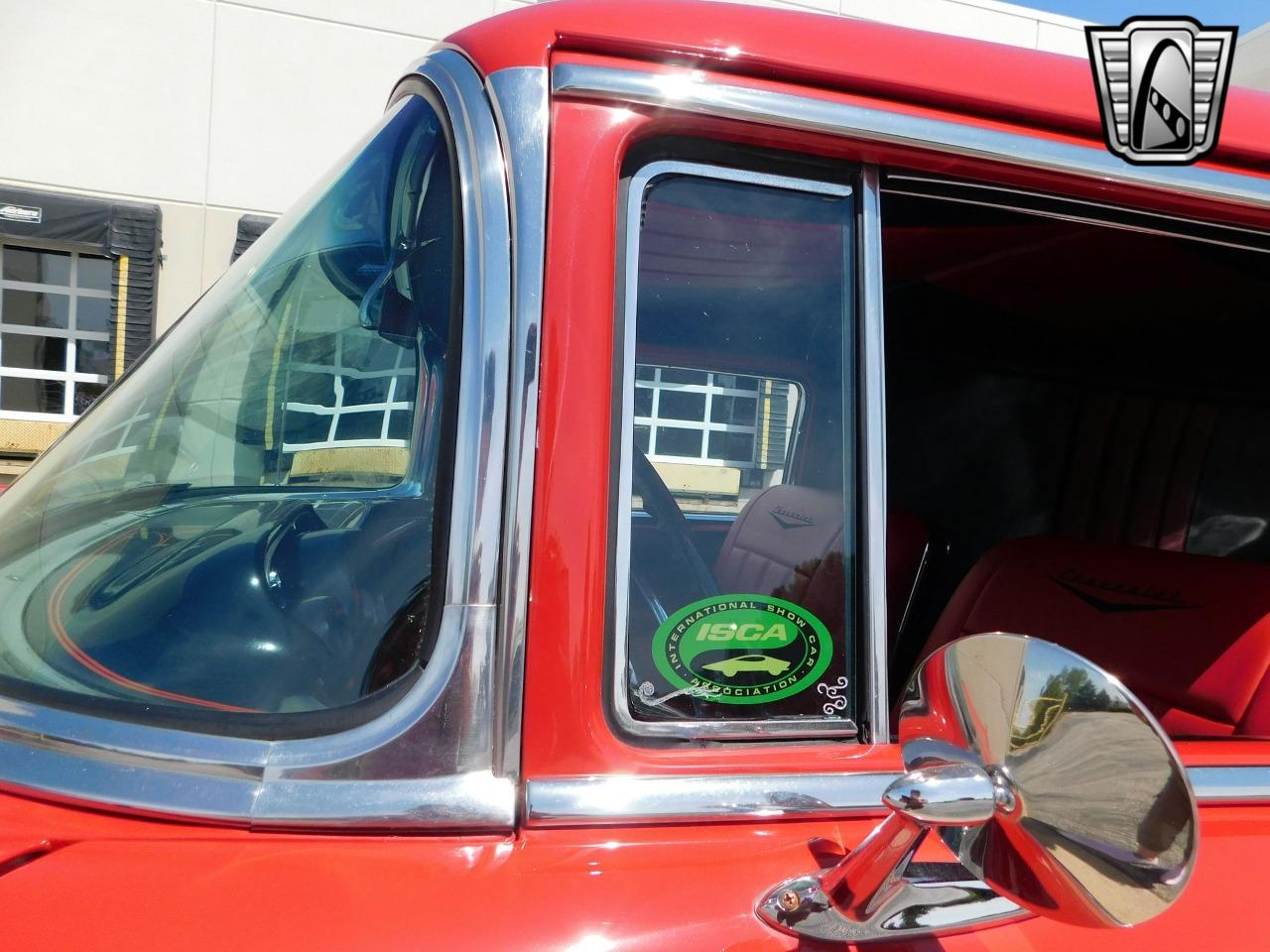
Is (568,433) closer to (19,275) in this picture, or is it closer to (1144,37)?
(1144,37)

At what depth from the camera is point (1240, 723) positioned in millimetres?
1660

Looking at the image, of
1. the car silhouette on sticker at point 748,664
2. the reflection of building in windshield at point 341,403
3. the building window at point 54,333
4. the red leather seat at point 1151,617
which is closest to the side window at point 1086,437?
the red leather seat at point 1151,617

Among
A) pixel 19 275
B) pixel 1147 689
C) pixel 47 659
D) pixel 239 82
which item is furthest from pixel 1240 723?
pixel 19 275

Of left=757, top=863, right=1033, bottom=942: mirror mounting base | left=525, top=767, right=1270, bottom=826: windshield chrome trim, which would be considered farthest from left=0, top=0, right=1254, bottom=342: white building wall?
left=757, top=863, right=1033, bottom=942: mirror mounting base

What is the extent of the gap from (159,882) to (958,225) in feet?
5.42

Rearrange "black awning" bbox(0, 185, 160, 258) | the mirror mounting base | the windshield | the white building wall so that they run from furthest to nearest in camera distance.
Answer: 1. the white building wall
2. "black awning" bbox(0, 185, 160, 258)
3. the windshield
4. the mirror mounting base

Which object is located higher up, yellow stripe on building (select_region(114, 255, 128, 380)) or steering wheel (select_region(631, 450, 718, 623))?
yellow stripe on building (select_region(114, 255, 128, 380))

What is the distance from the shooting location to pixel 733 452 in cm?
115

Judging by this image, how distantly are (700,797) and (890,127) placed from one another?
2.33 feet

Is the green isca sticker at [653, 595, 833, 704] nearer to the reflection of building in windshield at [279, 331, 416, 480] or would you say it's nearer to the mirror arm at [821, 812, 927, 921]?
the mirror arm at [821, 812, 927, 921]

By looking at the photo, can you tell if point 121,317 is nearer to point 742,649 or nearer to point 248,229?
point 248,229

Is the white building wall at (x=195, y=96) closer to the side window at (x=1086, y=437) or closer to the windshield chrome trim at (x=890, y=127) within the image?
the side window at (x=1086, y=437)

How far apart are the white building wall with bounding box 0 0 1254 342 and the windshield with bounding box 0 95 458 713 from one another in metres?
7.02

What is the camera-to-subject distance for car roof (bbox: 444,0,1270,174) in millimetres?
1023
